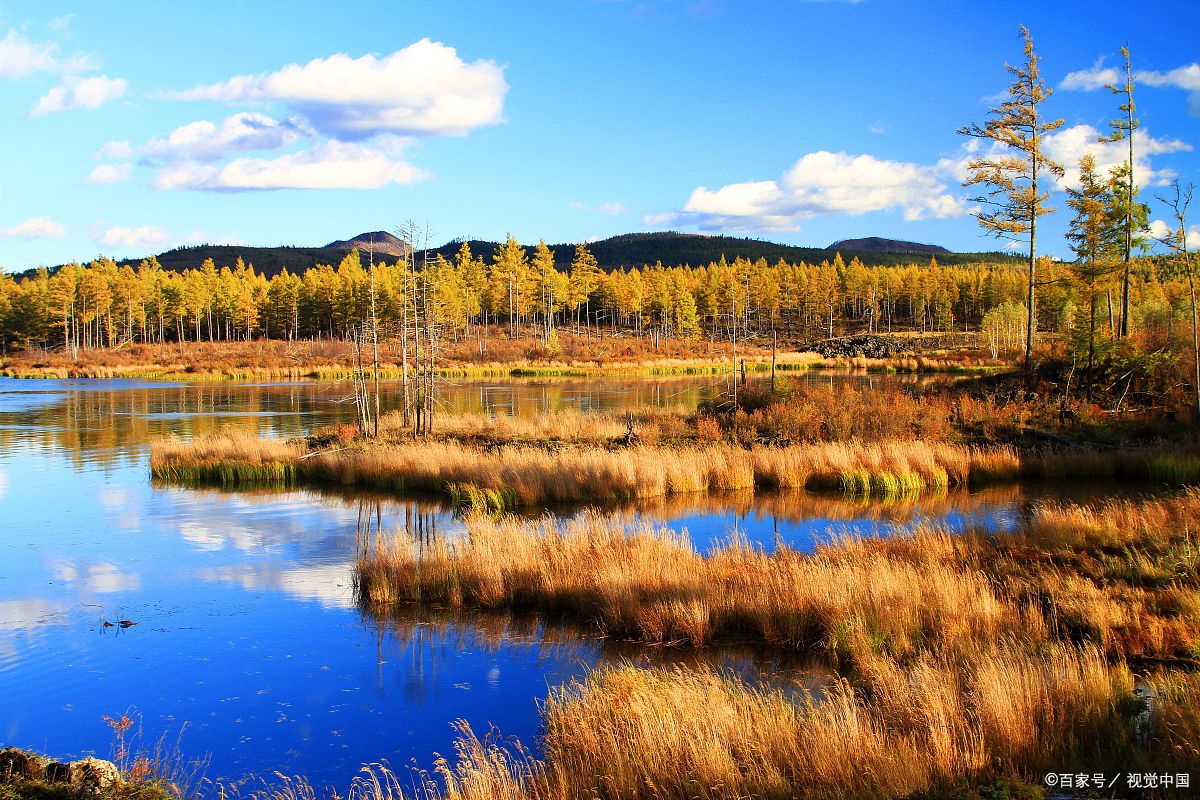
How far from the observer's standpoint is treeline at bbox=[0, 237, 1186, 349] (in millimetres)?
105750

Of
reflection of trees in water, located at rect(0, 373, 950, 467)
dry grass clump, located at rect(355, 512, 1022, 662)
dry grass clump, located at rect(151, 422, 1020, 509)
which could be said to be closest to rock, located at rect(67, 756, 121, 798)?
dry grass clump, located at rect(355, 512, 1022, 662)

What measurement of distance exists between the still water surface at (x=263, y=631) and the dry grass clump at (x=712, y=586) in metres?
0.55

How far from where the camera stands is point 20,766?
280 inches

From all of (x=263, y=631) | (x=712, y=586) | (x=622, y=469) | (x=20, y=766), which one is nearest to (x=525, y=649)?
(x=712, y=586)

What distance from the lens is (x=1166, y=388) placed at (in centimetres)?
3006

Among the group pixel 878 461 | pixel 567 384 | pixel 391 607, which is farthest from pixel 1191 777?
pixel 567 384

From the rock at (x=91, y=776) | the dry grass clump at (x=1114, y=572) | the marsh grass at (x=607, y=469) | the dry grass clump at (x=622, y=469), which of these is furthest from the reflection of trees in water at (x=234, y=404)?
the rock at (x=91, y=776)

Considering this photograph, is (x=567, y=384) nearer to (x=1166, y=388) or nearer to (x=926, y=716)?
(x=1166, y=388)

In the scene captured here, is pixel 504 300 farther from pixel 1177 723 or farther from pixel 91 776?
pixel 1177 723

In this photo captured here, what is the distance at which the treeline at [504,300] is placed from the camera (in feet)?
347

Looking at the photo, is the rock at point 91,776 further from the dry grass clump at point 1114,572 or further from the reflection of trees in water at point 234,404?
the reflection of trees in water at point 234,404

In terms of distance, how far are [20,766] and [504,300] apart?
108 m

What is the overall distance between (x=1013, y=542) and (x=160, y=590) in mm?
14559

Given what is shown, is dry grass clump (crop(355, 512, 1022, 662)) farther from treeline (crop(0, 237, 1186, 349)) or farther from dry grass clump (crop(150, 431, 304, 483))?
treeline (crop(0, 237, 1186, 349))
